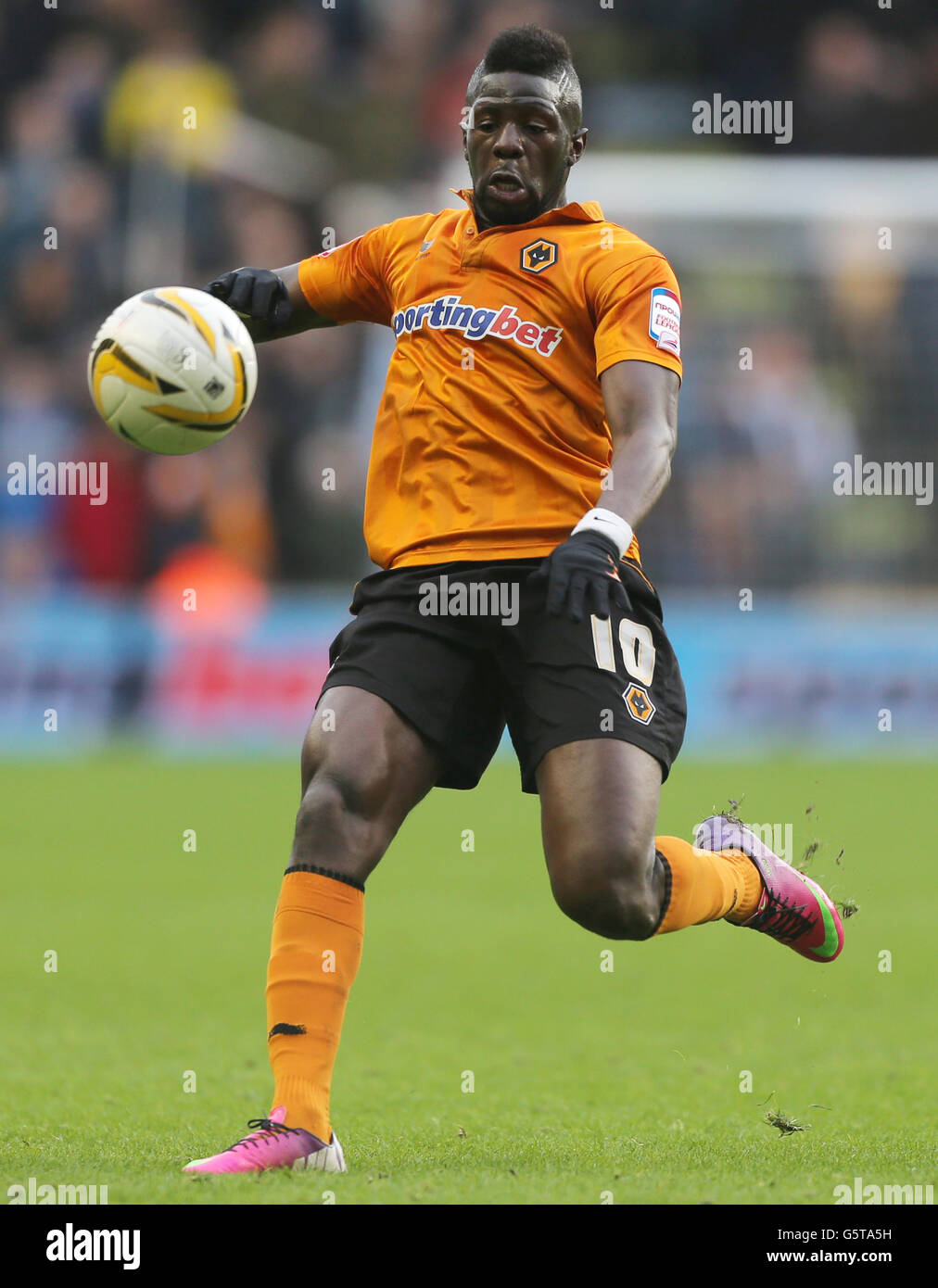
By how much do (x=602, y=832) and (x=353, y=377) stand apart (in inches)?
525

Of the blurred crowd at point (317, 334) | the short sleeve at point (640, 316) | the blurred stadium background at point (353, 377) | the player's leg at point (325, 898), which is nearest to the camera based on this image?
the player's leg at point (325, 898)

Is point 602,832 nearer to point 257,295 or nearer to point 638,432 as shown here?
point 638,432

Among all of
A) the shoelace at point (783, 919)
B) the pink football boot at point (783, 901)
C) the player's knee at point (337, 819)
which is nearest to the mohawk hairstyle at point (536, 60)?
the player's knee at point (337, 819)

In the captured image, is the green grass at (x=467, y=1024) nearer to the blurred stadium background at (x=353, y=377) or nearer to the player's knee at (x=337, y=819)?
the player's knee at (x=337, y=819)

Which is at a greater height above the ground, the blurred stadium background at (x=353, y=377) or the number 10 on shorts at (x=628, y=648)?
the blurred stadium background at (x=353, y=377)

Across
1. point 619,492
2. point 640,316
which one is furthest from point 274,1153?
point 640,316

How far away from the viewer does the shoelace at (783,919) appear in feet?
17.1

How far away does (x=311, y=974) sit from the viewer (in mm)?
4336

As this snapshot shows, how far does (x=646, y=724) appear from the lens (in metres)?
4.59

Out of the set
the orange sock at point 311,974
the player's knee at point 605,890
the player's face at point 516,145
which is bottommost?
the orange sock at point 311,974

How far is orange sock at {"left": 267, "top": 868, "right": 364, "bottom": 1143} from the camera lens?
168 inches

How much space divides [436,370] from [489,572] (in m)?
0.55
